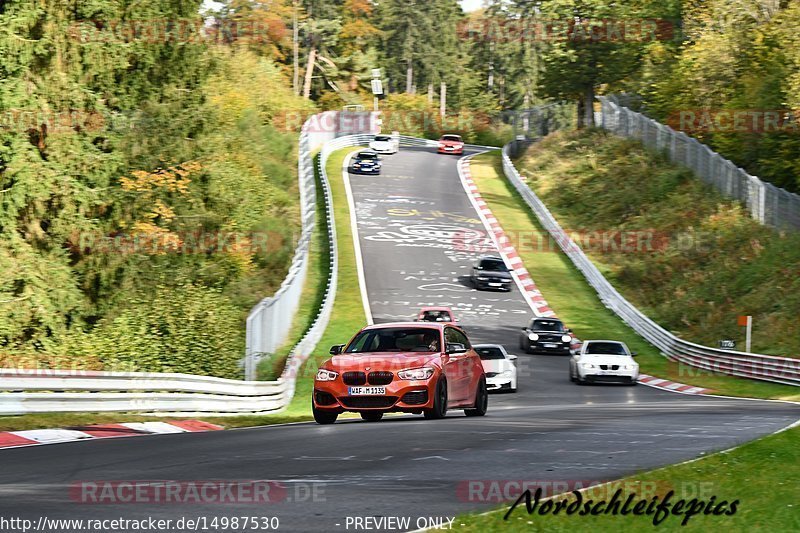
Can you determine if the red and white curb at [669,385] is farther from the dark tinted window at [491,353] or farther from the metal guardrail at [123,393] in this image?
the metal guardrail at [123,393]

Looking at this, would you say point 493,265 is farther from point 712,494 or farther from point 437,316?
point 712,494

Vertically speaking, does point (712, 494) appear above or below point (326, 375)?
above

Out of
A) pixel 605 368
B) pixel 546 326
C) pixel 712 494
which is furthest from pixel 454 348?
pixel 546 326

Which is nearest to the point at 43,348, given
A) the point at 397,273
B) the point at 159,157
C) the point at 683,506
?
the point at 159,157

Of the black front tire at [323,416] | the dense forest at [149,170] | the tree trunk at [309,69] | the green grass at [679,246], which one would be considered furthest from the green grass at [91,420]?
the tree trunk at [309,69]

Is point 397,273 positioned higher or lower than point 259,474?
lower

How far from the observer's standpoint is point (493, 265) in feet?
154

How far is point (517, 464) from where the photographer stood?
11.1 m

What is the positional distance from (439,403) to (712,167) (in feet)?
125

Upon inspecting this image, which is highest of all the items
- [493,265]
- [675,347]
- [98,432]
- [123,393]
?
[98,432]

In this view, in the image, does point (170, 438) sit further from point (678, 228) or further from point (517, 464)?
point (678, 228)

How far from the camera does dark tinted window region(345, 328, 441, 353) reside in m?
17.5

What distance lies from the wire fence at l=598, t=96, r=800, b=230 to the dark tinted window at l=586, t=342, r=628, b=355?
14.2 m

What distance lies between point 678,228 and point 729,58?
35.9 feet
